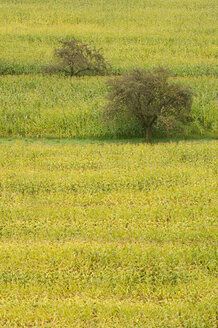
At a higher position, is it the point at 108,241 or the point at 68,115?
the point at 108,241

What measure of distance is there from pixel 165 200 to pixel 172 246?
2.01 meters

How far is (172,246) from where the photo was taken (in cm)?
838

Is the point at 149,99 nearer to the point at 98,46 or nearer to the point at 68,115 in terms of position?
the point at 68,115

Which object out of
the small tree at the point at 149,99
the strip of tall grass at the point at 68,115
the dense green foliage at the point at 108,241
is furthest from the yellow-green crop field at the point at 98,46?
the dense green foliage at the point at 108,241

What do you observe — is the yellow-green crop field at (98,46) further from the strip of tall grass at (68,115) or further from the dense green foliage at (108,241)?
the dense green foliage at (108,241)

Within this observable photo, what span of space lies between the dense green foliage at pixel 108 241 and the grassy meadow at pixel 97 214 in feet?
0.06

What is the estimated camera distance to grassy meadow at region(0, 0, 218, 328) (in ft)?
22.9

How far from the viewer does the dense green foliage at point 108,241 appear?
6.87 metres

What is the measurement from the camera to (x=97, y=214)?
9.70m

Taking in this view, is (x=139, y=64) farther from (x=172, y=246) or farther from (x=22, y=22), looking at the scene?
(x=172, y=246)

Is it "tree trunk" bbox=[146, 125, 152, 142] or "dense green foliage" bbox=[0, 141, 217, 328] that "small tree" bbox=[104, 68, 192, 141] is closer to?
"tree trunk" bbox=[146, 125, 152, 142]

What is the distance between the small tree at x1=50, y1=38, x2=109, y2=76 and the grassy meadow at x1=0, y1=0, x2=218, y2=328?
76 centimetres

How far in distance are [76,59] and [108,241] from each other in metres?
14.2

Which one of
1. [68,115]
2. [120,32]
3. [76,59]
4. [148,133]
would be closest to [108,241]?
[148,133]
